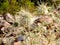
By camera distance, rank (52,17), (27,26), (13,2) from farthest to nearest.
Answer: (13,2) → (52,17) → (27,26)

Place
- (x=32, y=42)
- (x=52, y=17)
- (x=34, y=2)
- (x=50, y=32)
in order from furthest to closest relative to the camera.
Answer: (x=34, y=2) → (x=52, y=17) → (x=50, y=32) → (x=32, y=42)

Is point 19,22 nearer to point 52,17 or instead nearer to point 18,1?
point 52,17

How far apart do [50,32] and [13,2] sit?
326 centimetres

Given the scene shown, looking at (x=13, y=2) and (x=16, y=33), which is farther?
(x=13, y=2)

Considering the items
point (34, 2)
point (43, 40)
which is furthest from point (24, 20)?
point (34, 2)

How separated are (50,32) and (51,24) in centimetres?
73

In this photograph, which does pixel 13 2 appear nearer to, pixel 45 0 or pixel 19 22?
pixel 45 0

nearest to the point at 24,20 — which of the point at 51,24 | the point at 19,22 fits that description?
the point at 19,22

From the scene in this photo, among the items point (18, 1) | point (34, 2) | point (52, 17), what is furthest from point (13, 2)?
point (52, 17)

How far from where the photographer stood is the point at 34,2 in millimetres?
9969

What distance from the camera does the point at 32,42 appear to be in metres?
5.38

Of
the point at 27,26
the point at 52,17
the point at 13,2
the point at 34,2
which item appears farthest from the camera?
the point at 34,2

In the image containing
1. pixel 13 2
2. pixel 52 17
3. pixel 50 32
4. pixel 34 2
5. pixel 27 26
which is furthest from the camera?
pixel 34 2

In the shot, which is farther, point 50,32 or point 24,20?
point 24,20
